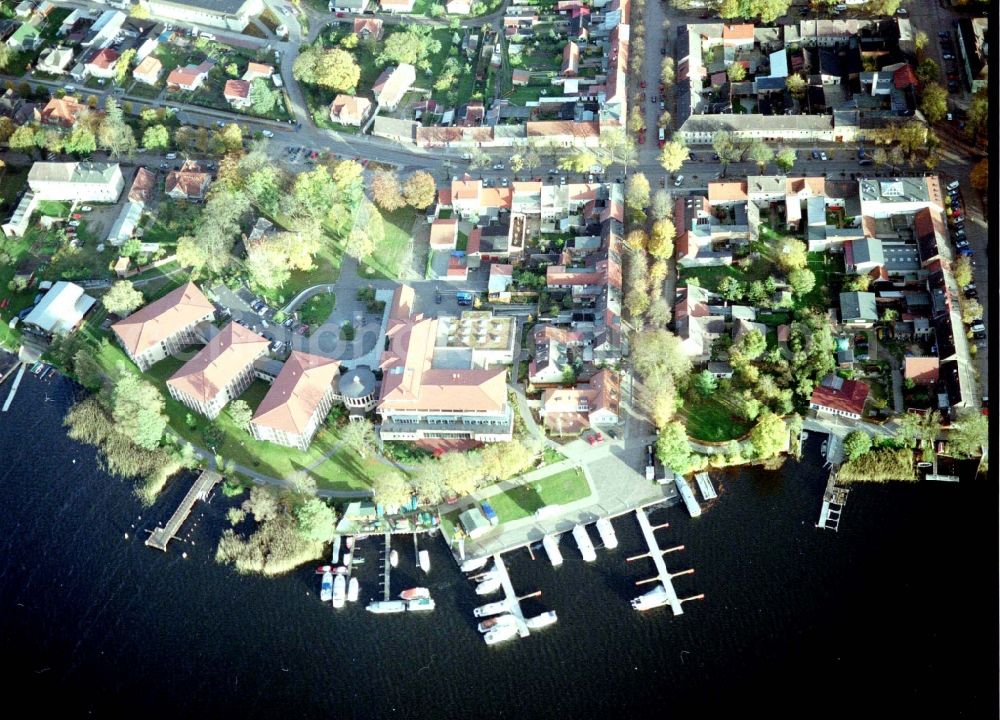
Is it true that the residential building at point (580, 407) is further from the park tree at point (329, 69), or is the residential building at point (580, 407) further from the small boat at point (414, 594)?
the park tree at point (329, 69)

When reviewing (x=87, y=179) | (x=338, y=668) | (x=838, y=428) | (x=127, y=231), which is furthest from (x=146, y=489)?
(x=838, y=428)

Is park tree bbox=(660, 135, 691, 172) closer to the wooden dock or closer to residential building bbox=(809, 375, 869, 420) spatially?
residential building bbox=(809, 375, 869, 420)

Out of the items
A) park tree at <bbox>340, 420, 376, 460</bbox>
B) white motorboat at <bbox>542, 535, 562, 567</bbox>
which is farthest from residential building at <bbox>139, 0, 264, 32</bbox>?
white motorboat at <bbox>542, 535, 562, 567</bbox>

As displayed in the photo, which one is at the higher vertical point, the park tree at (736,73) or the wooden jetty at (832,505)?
the park tree at (736,73)

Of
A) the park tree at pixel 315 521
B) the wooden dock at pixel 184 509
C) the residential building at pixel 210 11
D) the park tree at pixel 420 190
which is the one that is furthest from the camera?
the residential building at pixel 210 11

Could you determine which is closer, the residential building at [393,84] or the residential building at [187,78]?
the residential building at [393,84]

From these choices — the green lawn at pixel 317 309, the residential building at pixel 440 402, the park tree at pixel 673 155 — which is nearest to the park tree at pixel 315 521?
the residential building at pixel 440 402

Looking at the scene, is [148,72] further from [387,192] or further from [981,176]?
[981,176]

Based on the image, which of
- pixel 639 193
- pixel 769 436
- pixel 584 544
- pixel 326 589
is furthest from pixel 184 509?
pixel 639 193

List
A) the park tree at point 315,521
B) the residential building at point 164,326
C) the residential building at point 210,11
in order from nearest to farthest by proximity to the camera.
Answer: the park tree at point 315,521
the residential building at point 164,326
the residential building at point 210,11
